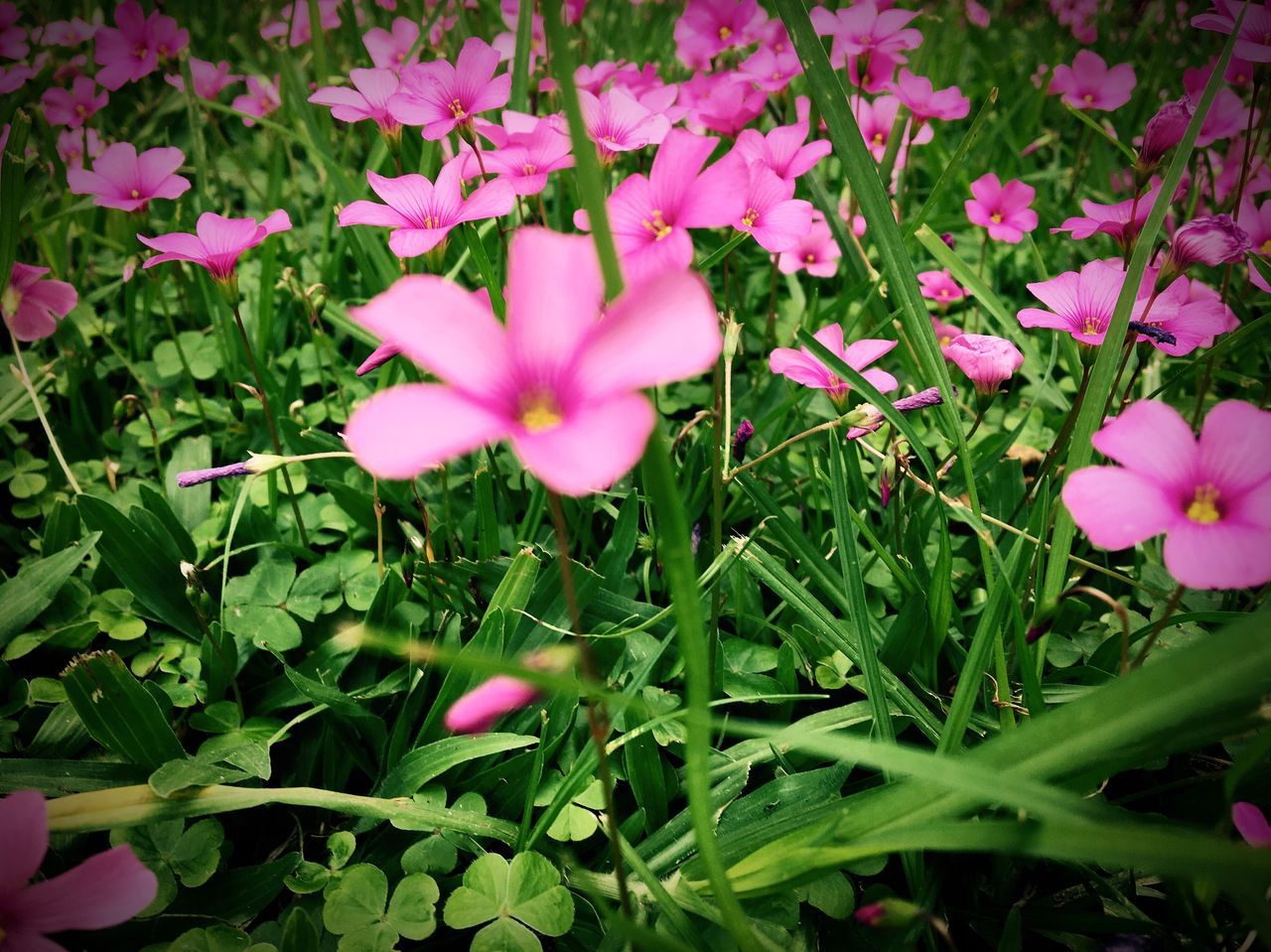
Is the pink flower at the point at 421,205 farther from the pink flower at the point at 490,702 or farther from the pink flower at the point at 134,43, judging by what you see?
the pink flower at the point at 134,43

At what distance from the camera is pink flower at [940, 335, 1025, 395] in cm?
111

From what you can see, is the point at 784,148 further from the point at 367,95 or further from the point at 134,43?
the point at 134,43

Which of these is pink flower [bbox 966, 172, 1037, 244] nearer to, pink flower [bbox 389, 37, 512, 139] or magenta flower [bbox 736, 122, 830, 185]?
magenta flower [bbox 736, 122, 830, 185]

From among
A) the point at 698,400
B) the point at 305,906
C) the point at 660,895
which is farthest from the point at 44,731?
the point at 698,400

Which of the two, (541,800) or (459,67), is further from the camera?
(459,67)

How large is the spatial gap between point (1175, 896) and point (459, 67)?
151 centimetres

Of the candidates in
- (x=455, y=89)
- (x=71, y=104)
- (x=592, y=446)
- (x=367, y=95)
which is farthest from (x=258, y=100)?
(x=592, y=446)

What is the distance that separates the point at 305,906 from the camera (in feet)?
3.22

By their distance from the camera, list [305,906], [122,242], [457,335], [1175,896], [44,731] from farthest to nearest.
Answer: [122,242], [44,731], [305,906], [1175,896], [457,335]

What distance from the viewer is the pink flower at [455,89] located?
1258mm

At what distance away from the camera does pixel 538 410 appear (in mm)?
617

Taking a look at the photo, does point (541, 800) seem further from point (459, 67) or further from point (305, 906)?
point (459, 67)

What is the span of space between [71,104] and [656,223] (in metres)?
2.03

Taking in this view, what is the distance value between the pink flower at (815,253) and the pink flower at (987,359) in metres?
0.72
